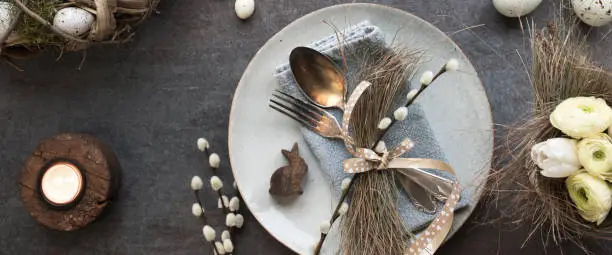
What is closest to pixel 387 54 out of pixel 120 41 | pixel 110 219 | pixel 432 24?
pixel 432 24

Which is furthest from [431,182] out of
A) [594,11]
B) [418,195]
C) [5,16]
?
[5,16]

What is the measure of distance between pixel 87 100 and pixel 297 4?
36cm

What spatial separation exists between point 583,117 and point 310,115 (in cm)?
36

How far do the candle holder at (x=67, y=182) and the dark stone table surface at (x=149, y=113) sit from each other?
6 centimetres

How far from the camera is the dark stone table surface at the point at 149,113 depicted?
3.00ft

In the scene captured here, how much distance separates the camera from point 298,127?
0.86 meters

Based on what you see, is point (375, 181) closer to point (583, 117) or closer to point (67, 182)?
point (583, 117)

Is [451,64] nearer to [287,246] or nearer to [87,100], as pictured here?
[287,246]

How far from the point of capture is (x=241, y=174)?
86 centimetres

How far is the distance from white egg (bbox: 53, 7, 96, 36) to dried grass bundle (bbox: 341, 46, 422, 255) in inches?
14.3

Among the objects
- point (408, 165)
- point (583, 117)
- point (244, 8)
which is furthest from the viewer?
point (244, 8)

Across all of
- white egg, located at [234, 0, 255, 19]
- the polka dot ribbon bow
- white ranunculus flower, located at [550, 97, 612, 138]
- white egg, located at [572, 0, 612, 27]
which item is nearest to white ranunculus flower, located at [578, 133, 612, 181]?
white ranunculus flower, located at [550, 97, 612, 138]

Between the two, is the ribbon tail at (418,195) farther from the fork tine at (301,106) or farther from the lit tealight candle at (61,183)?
the lit tealight candle at (61,183)

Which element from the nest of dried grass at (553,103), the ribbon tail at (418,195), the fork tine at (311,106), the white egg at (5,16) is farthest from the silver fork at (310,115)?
the white egg at (5,16)
